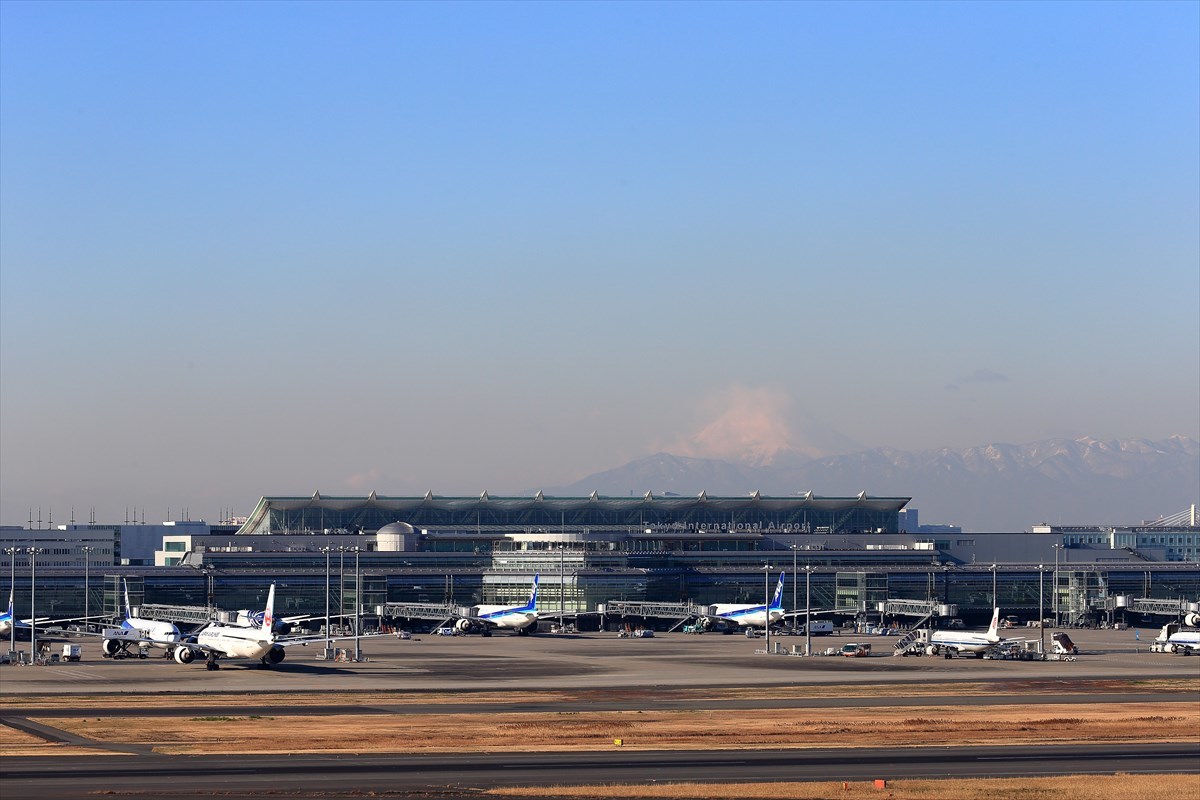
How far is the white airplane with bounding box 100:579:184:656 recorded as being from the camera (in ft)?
485

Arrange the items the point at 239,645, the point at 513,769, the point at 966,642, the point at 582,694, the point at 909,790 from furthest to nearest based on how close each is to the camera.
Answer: the point at 966,642, the point at 239,645, the point at 582,694, the point at 513,769, the point at 909,790

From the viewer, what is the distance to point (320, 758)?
2830 inches

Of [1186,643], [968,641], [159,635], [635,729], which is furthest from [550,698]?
[1186,643]

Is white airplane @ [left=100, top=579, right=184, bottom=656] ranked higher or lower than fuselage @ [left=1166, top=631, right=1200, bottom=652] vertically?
higher

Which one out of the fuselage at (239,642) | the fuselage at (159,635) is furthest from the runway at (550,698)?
the fuselage at (239,642)

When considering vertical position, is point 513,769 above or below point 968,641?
above

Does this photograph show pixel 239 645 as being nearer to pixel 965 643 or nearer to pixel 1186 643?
pixel 965 643

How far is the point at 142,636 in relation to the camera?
150 m

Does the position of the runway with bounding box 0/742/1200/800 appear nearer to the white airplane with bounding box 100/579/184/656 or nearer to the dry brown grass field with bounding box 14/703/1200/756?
the dry brown grass field with bounding box 14/703/1200/756

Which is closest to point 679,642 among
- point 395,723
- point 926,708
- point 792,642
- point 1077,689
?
point 792,642

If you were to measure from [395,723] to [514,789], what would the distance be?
1094 inches

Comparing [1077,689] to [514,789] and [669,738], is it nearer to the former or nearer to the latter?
[669,738]

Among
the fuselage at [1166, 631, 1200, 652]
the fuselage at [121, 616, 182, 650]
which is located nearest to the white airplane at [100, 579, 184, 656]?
the fuselage at [121, 616, 182, 650]

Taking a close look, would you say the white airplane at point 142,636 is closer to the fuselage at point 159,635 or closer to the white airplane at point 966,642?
the fuselage at point 159,635
